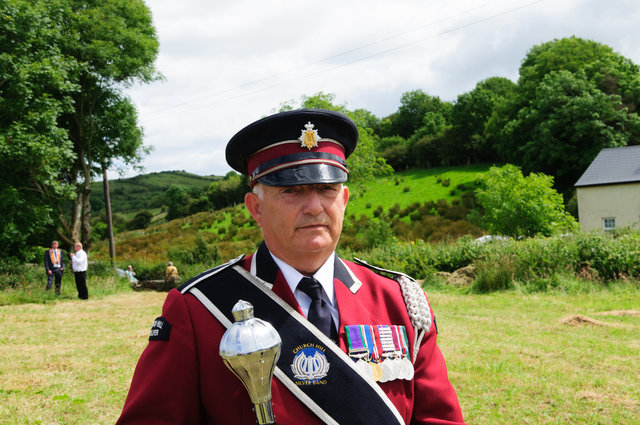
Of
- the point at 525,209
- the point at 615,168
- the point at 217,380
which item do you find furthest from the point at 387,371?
the point at 615,168

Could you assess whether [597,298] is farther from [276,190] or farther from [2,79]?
[2,79]

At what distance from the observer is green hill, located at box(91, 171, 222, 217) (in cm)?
11162

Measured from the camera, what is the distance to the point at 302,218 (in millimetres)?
1904

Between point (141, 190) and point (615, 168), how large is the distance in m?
135

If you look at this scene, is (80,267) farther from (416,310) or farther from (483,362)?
(416,310)

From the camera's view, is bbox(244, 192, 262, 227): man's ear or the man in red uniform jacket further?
bbox(244, 192, 262, 227): man's ear

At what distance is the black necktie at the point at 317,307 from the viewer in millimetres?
1967

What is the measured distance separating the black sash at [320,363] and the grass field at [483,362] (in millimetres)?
3994

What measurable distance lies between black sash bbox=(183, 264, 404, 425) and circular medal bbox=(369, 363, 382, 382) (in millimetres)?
79

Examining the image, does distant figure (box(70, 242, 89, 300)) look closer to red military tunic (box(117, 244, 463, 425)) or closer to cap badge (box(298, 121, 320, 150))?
red military tunic (box(117, 244, 463, 425))

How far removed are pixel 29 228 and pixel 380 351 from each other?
1997 centimetres

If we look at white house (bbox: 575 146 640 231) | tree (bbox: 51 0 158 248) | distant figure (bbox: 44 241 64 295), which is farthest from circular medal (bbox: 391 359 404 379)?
white house (bbox: 575 146 640 231)

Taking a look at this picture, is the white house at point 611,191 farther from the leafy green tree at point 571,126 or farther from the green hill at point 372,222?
the green hill at point 372,222

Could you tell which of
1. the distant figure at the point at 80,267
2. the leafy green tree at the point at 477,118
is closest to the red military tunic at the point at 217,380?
the distant figure at the point at 80,267
